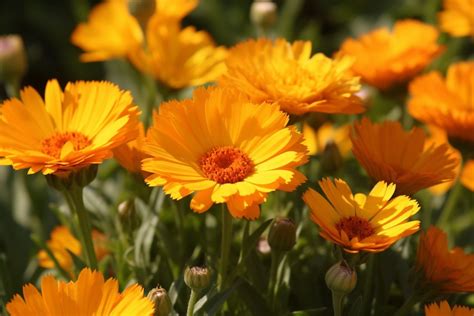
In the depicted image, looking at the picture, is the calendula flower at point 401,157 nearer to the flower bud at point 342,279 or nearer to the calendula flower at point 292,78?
the calendula flower at point 292,78

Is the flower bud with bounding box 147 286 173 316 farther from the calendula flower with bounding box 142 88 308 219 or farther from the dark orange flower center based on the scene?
the dark orange flower center

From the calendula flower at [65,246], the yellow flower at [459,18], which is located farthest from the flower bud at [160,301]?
the yellow flower at [459,18]

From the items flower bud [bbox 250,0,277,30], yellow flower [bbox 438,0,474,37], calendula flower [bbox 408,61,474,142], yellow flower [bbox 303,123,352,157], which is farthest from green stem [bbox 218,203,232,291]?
yellow flower [bbox 438,0,474,37]

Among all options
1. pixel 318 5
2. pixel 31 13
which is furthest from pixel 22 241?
pixel 318 5

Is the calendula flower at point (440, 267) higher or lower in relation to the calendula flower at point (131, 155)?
lower

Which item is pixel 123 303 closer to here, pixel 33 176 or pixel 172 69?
pixel 172 69

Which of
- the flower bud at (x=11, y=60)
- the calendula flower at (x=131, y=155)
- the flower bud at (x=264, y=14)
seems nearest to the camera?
the calendula flower at (x=131, y=155)
